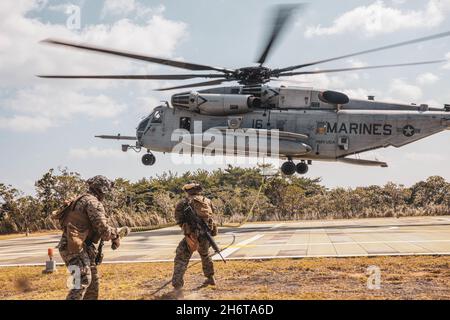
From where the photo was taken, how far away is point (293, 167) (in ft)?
63.6

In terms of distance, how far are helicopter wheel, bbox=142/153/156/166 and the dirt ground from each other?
11.1 metres

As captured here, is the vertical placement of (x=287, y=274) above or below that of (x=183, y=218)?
below

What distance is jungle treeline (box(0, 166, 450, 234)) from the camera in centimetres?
2591

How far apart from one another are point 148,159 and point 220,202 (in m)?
6.61

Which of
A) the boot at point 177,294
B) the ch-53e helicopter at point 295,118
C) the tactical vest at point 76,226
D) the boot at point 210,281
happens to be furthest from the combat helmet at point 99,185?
the ch-53e helicopter at point 295,118

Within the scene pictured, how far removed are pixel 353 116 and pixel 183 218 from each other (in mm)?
12642

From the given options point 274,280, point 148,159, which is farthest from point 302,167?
point 274,280

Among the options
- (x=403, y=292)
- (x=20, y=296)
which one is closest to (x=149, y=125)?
(x=20, y=296)

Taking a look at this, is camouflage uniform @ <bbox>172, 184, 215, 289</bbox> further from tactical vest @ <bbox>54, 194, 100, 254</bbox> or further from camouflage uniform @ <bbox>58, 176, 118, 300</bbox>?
tactical vest @ <bbox>54, 194, 100, 254</bbox>

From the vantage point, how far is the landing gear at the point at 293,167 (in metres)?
19.3

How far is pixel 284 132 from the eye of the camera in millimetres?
18062

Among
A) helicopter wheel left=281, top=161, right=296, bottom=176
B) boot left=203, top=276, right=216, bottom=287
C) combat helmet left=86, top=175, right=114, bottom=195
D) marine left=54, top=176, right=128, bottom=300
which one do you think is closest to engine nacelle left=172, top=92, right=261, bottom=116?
helicopter wheel left=281, top=161, right=296, bottom=176

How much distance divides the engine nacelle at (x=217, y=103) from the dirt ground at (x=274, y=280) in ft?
33.6
